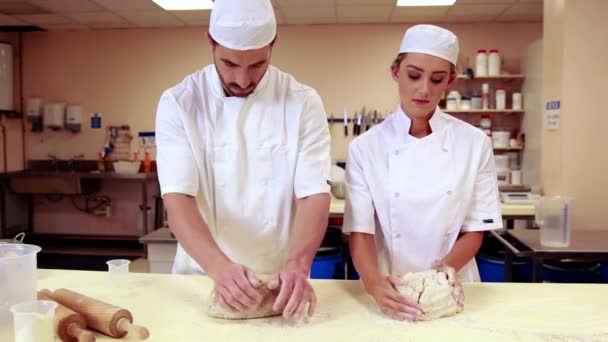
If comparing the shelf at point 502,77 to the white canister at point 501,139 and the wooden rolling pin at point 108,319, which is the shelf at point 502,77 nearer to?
the white canister at point 501,139

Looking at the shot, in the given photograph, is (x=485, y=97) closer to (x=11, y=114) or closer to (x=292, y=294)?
(x=292, y=294)

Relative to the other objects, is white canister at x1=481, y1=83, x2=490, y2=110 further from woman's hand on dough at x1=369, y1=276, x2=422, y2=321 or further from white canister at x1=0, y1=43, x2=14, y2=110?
white canister at x1=0, y1=43, x2=14, y2=110

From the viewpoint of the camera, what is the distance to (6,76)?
580 centimetres

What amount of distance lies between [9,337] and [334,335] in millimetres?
642

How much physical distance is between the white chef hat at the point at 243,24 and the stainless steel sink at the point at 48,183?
15.7 ft

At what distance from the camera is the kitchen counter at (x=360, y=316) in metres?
1.06

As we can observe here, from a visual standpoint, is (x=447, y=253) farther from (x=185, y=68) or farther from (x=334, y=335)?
(x=185, y=68)

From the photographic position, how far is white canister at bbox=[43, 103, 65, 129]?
6023 mm

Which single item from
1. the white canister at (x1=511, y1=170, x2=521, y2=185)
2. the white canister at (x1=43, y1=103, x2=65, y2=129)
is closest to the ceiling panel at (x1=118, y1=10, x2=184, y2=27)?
the white canister at (x1=43, y1=103, x2=65, y2=129)

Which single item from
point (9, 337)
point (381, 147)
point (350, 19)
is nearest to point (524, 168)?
point (350, 19)

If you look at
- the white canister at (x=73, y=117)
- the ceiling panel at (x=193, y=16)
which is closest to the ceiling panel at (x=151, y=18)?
the ceiling panel at (x=193, y=16)

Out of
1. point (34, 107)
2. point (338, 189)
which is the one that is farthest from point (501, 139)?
point (34, 107)

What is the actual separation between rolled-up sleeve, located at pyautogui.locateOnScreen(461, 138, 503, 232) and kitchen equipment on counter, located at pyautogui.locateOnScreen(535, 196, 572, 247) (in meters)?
1.32

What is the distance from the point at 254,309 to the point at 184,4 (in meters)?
4.31
